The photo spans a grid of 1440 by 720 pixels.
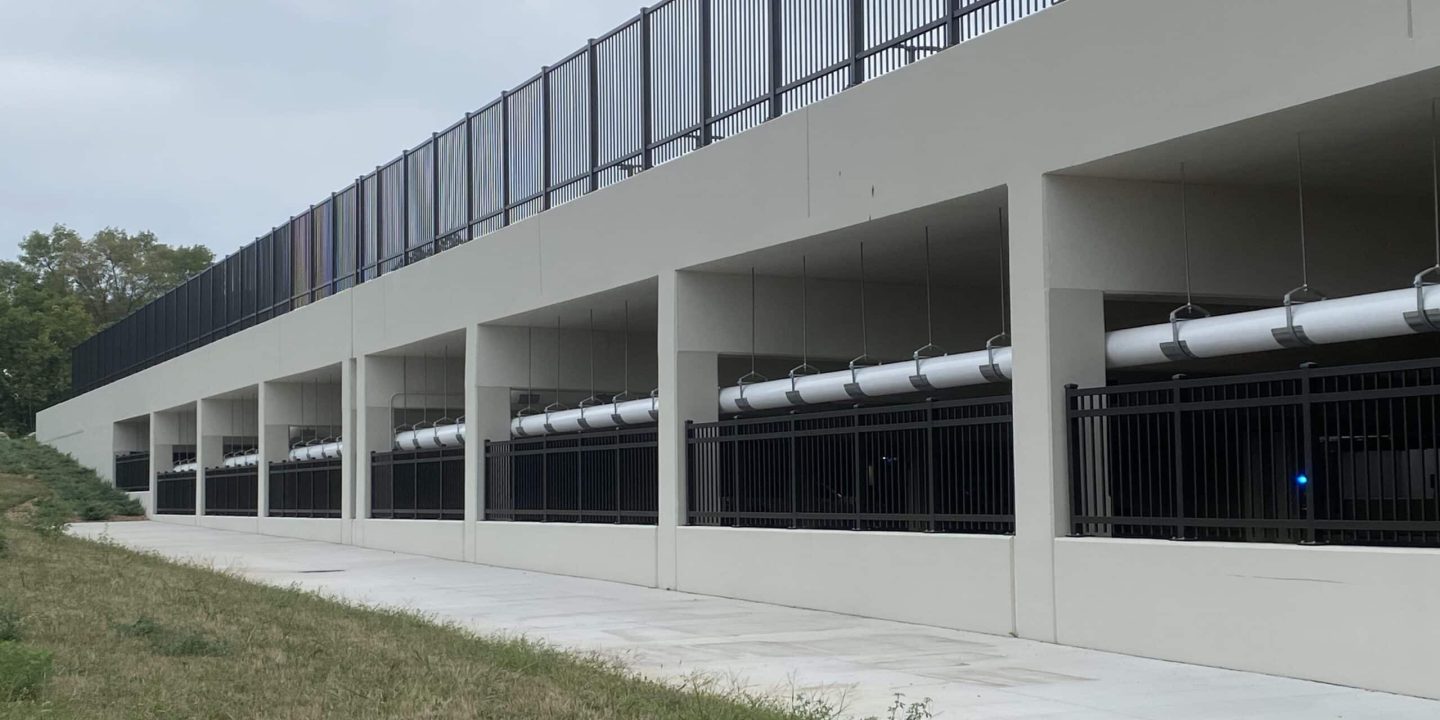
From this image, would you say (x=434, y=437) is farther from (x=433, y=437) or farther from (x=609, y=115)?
(x=609, y=115)

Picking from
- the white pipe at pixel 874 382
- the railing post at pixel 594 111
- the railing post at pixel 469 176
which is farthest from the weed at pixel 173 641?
the railing post at pixel 469 176

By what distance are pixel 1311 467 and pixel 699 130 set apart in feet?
33.5

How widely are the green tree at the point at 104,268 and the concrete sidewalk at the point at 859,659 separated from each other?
97934mm

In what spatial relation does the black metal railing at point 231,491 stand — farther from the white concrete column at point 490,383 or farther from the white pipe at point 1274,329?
the white pipe at point 1274,329

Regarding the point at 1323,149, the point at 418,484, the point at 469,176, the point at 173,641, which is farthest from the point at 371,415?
the point at 1323,149

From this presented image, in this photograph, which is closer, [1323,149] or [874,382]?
[1323,149]

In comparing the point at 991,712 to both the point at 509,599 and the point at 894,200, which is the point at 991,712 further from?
the point at 509,599

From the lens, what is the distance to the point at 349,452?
101 ft

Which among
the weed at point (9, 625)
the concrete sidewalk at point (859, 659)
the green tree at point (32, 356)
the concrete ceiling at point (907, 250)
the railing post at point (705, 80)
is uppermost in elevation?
the green tree at point (32, 356)

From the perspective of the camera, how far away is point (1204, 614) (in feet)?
36.7

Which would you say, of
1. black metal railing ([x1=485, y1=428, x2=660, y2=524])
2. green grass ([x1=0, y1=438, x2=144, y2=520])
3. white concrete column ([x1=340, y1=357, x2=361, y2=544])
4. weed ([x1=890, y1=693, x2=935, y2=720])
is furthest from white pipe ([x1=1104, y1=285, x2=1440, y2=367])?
Result: green grass ([x1=0, y1=438, x2=144, y2=520])

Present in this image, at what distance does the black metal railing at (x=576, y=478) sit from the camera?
67.7ft

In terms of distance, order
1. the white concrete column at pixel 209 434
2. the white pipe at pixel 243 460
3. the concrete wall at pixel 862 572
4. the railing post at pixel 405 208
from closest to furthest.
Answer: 1. the concrete wall at pixel 862 572
2. the railing post at pixel 405 208
3. the white pipe at pixel 243 460
4. the white concrete column at pixel 209 434

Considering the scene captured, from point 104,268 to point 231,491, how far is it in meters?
78.5
